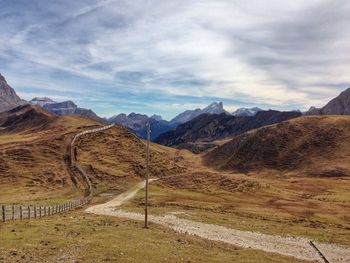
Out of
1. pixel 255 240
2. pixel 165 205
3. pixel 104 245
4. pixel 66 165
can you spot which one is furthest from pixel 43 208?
pixel 66 165

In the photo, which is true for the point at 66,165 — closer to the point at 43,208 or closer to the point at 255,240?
the point at 43,208

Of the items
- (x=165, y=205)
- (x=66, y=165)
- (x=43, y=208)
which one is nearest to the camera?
(x=43, y=208)

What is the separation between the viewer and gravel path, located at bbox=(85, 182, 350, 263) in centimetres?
4440

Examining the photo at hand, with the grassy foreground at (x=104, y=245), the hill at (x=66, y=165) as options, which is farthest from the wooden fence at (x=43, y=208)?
the grassy foreground at (x=104, y=245)

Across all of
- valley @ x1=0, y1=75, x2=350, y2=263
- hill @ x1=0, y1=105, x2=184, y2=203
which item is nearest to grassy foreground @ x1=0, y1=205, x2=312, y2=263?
valley @ x1=0, y1=75, x2=350, y2=263

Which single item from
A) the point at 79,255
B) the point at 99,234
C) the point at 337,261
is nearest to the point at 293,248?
the point at 337,261

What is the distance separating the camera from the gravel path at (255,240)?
44.4 m

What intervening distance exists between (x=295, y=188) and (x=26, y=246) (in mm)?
98973

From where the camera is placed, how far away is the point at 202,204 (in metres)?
82.4

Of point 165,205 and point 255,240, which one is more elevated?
point 165,205

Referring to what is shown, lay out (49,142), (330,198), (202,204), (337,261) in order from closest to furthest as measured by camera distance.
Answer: (337,261) → (202,204) → (330,198) → (49,142)

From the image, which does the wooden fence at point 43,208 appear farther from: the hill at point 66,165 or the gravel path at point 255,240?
the gravel path at point 255,240

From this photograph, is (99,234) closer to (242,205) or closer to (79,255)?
(79,255)

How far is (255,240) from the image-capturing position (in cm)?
5038
